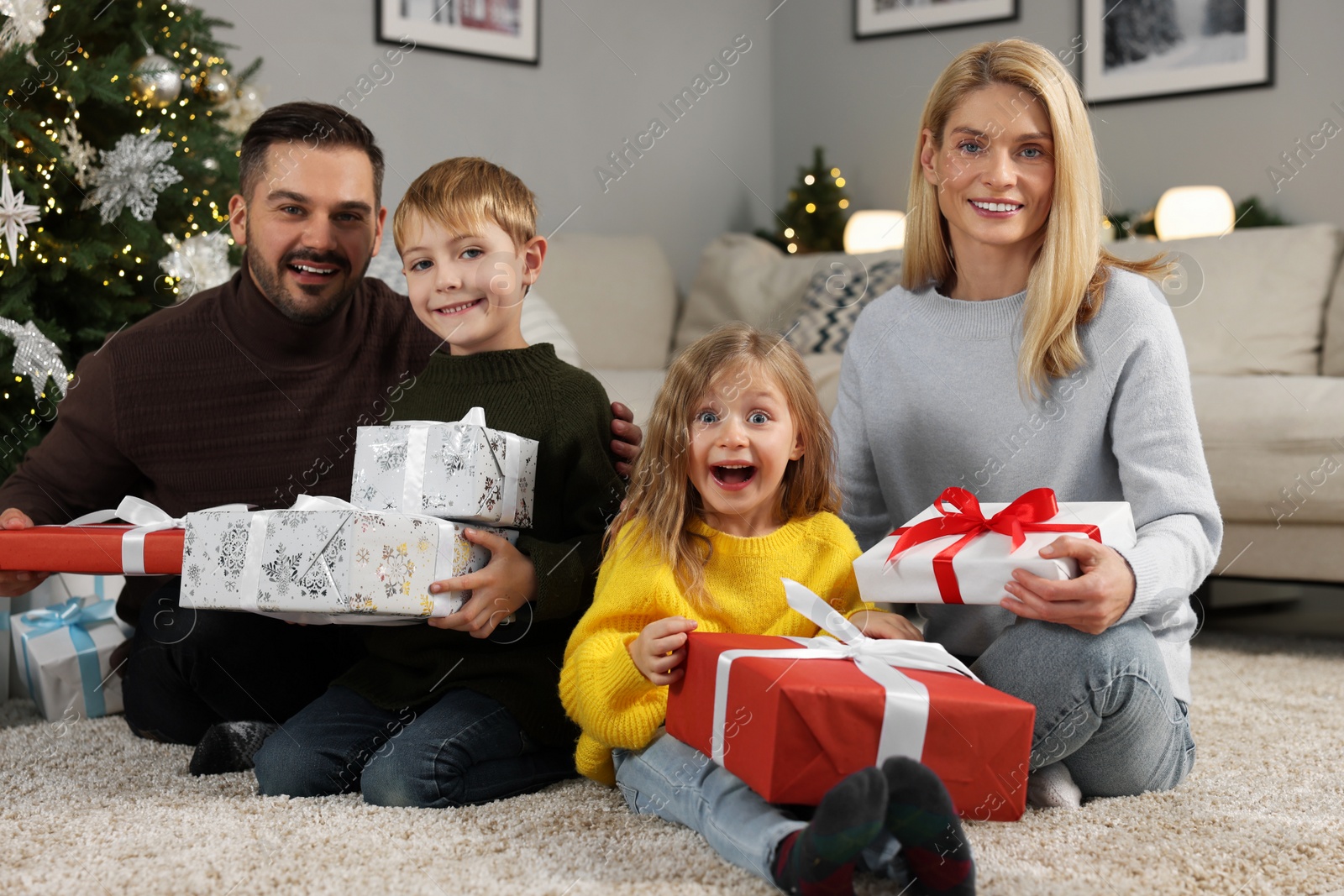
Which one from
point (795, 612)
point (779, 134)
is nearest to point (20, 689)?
point (795, 612)

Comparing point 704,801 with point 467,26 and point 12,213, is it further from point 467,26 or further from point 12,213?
point 467,26

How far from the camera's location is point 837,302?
3.11 meters

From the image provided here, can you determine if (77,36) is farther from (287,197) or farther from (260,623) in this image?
(260,623)

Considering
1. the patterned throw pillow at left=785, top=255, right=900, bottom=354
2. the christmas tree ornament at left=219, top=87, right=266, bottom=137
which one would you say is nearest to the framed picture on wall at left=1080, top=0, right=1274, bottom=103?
the patterned throw pillow at left=785, top=255, right=900, bottom=354

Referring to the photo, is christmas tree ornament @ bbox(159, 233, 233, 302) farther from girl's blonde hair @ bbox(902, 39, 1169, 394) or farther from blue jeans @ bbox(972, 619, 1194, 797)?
blue jeans @ bbox(972, 619, 1194, 797)

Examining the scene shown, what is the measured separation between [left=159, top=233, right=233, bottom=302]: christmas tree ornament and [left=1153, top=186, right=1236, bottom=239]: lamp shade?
8.49ft

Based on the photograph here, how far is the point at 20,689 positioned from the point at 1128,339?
5.53 feet

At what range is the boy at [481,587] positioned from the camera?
1181 millimetres

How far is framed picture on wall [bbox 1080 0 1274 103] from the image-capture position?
11.1 ft

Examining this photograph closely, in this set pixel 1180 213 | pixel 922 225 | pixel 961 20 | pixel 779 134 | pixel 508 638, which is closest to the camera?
pixel 508 638

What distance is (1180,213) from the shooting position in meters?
3.24

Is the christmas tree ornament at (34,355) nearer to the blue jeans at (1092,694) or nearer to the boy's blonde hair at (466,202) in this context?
the boy's blonde hair at (466,202)

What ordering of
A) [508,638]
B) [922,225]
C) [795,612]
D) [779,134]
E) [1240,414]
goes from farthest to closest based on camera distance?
[779,134] < [1240,414] < [922,225] < [508,638] < [795,612]

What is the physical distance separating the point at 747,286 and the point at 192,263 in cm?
187
